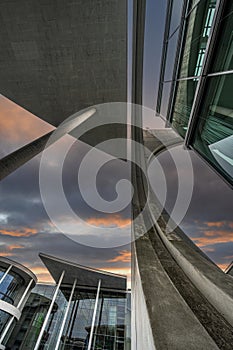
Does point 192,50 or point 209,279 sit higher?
point 192,50

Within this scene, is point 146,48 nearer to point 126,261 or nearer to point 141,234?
point 141,234

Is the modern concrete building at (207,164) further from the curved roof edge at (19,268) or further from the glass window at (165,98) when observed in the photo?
the curved roof edge at (19,268)

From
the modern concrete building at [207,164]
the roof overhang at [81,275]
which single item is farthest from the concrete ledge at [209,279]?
the roof overhang at [81,275]

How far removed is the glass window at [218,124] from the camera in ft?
14.3

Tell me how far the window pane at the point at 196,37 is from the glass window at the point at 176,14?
97 centimetres

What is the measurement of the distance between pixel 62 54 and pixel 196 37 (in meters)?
7.12

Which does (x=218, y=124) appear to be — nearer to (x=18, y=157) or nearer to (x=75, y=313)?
(x=18, y=157)

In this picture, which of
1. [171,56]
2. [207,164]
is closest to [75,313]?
[207,164]

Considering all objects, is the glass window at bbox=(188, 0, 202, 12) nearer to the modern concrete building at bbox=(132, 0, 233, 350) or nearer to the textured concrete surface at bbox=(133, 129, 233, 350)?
the modern concrete building at bbox=(132, 0, 233, 350)

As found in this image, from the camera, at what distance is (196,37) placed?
5.96 metres

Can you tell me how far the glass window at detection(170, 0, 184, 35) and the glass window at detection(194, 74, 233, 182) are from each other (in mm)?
4364

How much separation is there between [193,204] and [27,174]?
1292 centimetres

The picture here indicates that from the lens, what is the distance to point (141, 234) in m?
6.93

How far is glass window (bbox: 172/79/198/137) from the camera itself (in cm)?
645
